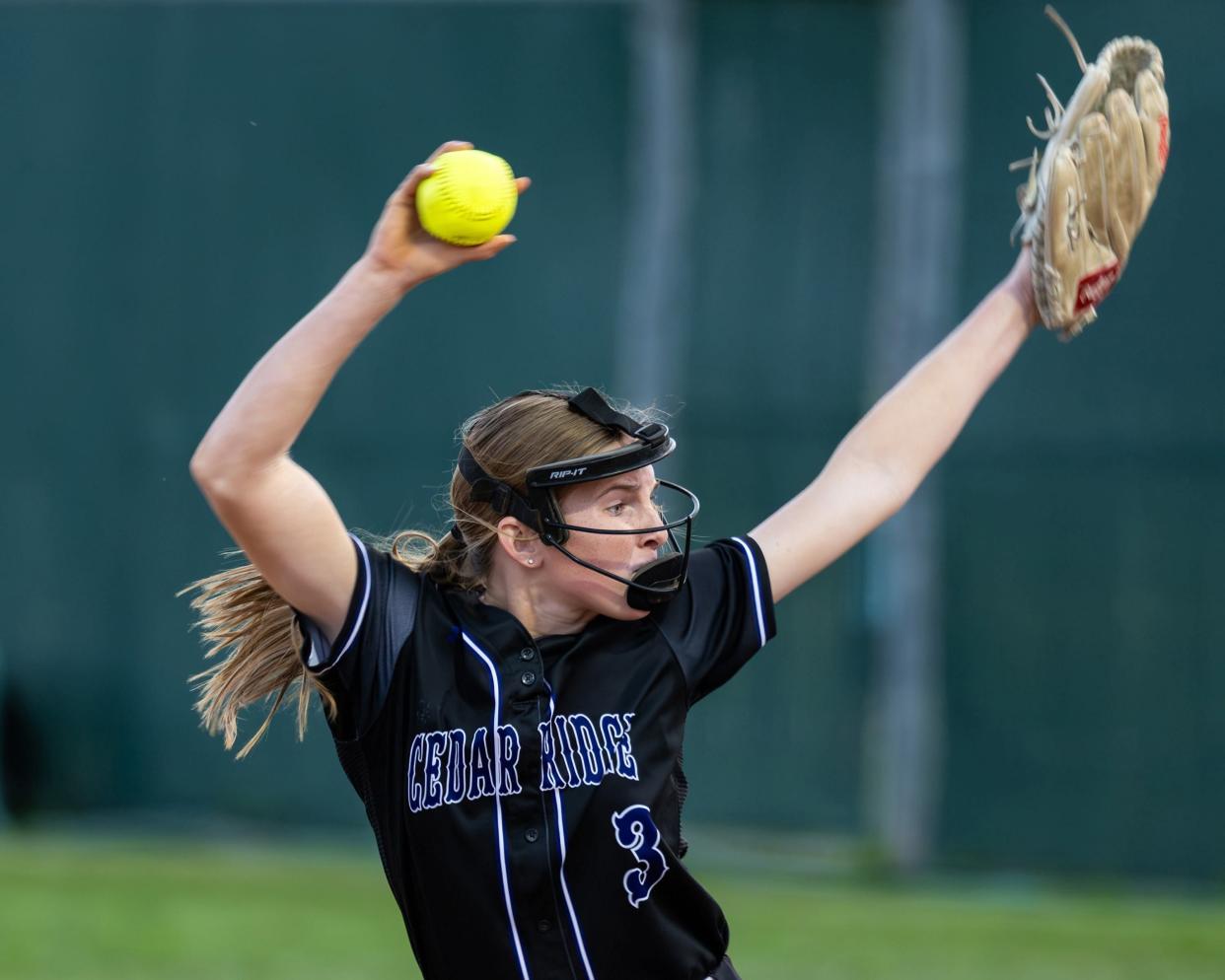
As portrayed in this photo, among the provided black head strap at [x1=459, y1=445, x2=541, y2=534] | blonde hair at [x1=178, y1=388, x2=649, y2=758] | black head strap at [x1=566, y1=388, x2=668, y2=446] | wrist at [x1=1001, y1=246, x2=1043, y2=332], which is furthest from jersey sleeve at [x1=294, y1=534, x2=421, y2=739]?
wrist at [x1=1001, y1=246, x2=1043, y2=332]

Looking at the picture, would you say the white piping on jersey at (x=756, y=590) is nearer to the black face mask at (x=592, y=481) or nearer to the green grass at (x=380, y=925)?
the black face mask at (x=592, y=481)

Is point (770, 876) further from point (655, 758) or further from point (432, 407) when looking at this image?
point (655, 758)

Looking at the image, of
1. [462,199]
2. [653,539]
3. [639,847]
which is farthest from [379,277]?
[639,847]

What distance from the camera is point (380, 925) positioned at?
7938 mm

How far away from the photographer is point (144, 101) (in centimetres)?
1088

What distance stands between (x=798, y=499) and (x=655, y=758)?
22.9 inches

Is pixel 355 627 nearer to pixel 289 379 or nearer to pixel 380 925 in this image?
pixel 289 379

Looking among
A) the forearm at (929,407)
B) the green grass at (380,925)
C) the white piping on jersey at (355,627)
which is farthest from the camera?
the green grass at (380,925)

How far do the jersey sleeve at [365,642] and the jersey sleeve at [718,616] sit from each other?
18.7 inches

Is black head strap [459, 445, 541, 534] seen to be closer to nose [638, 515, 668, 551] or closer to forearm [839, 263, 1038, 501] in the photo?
nose [638, 515, 668, 551]

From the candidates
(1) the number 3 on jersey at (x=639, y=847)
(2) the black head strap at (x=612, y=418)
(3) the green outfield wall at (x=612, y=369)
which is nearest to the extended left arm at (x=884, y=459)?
(2) the black head strap at (x=612, y=418)

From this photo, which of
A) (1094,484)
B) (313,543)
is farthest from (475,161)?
(1094,484)

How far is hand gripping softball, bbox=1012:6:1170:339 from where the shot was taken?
3.50 metres

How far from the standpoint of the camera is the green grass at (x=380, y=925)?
712 cm
